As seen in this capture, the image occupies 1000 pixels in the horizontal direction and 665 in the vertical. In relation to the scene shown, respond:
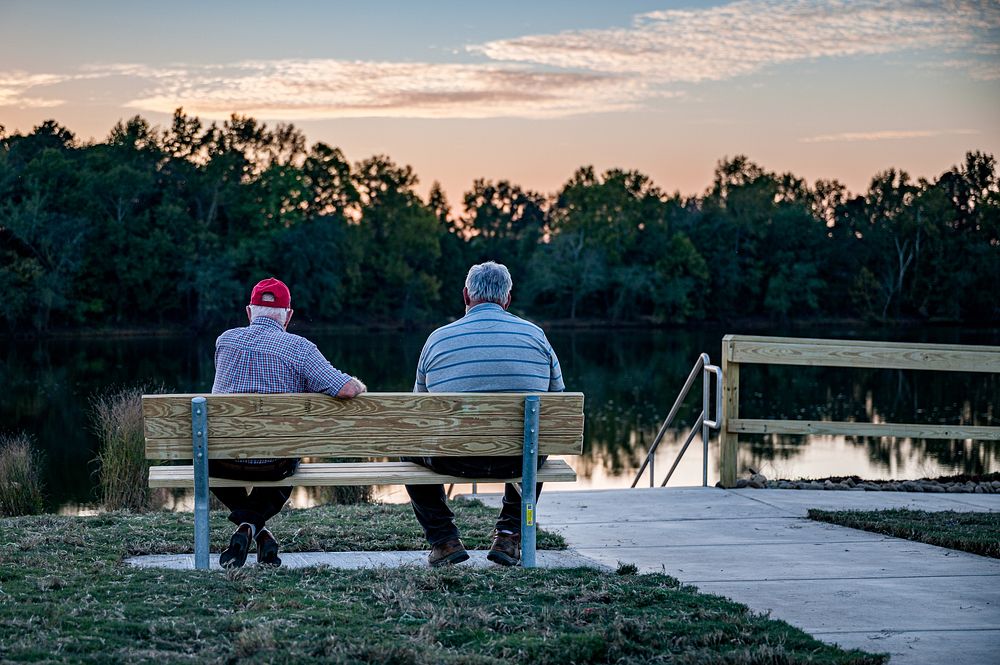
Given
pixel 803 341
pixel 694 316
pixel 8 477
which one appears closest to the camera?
pixel 803 341

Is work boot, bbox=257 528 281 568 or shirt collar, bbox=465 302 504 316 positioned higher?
shirt collar, bbox=465 302 504 316

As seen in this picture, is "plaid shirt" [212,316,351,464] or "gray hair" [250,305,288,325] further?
"gray hair" [250,305,288,325]

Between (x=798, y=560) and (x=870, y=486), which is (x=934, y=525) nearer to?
(x=798, y=560)

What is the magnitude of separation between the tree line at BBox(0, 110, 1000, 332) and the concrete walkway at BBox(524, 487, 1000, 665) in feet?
170

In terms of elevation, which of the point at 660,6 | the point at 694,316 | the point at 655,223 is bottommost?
the point at 694,316

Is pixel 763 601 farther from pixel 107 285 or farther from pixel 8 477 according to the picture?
pixel 107 285

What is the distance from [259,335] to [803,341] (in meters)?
4.33

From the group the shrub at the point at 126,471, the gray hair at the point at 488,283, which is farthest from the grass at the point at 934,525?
the shrub at the point at 126,471

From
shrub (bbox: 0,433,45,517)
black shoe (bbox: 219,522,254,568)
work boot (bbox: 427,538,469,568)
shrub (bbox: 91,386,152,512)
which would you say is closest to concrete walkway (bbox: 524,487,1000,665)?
work boot (bbox: 427,538,469,568)

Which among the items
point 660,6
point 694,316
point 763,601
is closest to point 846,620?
point 763,601

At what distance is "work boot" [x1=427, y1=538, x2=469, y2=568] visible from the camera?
5273mm

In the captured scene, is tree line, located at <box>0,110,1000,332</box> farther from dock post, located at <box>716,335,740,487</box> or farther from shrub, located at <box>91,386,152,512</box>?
dock post, located at <box>716,335,740,487</box>

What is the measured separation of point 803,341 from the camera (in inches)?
319

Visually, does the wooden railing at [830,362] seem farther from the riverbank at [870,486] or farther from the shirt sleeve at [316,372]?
the shirt sleeve at [316,372]
